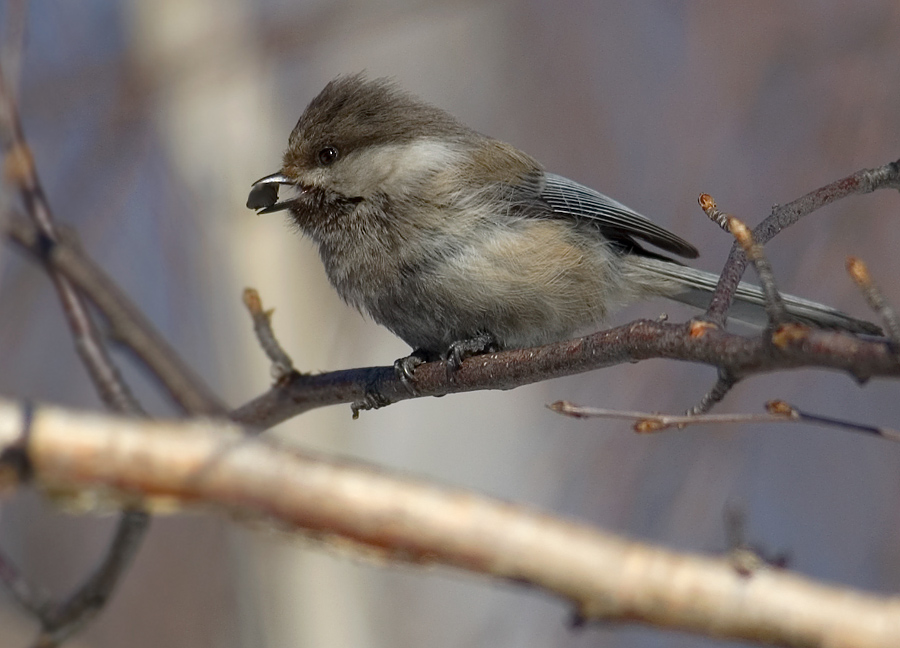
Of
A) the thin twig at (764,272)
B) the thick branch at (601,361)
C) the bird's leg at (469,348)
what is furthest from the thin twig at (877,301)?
the bird's leg at (469,348)

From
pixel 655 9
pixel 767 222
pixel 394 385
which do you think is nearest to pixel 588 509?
pixel 394 385

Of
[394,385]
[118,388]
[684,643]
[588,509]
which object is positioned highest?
[394,385]

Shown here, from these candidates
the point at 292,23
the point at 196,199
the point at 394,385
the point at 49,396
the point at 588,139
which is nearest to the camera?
the point at 394,385

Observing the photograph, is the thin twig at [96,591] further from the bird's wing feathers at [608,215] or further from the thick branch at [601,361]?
the bird's wing feathers at [608,215]

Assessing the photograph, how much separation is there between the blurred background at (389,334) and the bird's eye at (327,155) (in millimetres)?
670

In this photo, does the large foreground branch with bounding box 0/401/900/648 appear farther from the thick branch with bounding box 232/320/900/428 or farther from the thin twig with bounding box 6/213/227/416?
the thin twig with bounding box 6/213/227/416

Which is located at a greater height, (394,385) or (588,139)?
(588,139)

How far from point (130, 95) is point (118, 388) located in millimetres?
2809

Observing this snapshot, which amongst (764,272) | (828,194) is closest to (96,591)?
(764,272)

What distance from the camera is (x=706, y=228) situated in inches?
214

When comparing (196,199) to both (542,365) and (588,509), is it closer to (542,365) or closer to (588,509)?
(588,509)

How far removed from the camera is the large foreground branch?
44.4 inches

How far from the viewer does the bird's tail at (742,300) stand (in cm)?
294

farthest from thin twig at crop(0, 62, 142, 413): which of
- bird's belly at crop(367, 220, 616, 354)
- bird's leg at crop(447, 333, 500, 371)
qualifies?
bird's leg at crop(447, 333, 500, 371)
